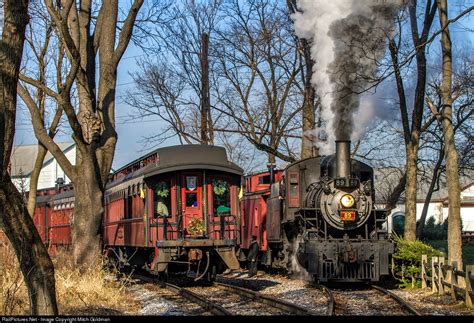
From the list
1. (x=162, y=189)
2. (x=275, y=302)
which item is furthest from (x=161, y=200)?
(x=275, y=302)

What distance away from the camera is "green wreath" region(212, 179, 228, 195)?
17156 mm

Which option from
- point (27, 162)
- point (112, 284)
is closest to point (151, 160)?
point (112, 284)

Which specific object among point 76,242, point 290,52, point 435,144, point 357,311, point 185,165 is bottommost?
point 357,311

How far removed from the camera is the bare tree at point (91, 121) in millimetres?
16109

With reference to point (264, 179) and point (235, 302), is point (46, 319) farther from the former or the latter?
point (264, 179)

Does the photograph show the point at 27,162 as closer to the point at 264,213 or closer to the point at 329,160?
the point at 264,213

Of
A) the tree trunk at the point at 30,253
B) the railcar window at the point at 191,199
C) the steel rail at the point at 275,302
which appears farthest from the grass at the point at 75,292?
the railcar window at the point at 191,199

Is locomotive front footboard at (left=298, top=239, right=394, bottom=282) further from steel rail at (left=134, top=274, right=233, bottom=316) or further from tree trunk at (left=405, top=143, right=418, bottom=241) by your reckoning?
tree trunk at (left=405, top=143, right=418, bottom=241)

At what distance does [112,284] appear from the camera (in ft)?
48.2

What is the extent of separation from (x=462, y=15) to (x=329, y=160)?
444cm

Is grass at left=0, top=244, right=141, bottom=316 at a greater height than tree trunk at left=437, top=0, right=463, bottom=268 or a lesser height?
lesser

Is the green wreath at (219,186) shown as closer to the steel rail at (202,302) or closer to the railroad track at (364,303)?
the steel rail at (202,302)

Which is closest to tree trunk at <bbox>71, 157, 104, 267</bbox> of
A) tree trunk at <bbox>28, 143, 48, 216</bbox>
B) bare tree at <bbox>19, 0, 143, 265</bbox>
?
bare tree at <bbox>19, 0, 143, 265</bbox>

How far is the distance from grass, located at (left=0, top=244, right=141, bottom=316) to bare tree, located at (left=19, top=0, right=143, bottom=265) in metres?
1.09
